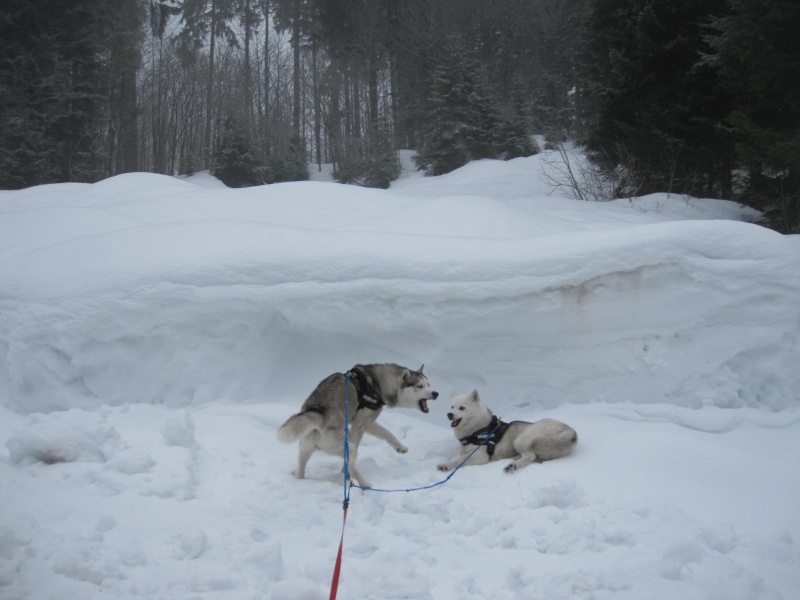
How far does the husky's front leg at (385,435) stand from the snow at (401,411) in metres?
0.13

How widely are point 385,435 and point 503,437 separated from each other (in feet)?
3.48

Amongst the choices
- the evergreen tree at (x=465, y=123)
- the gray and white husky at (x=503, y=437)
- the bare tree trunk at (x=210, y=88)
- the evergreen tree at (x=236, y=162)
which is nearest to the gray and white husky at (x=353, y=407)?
the gray and white husky at (x=503, y=437)

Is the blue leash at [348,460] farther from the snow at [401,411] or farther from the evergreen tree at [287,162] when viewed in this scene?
the evergreen tree at [287,162]

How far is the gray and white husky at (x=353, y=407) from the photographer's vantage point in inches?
152

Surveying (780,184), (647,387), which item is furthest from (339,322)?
(780,184)

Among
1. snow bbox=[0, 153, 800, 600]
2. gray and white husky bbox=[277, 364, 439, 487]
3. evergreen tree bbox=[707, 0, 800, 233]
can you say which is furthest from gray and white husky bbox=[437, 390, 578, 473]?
evergreen tree bbox=[707, 0, 800, 233]

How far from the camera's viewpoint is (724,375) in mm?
4555

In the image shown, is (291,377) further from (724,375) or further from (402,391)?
(724,375)

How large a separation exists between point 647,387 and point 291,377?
3754 mm

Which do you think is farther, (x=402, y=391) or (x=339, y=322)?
(x=339, y=322)

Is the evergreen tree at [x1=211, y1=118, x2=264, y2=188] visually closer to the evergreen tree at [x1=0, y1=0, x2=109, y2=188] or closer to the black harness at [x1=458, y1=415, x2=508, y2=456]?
the evergreen tree at [x1=0, y1=0, x2=109, y2=188]

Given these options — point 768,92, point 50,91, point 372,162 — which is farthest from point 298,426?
point 372,162

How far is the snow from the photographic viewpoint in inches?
101

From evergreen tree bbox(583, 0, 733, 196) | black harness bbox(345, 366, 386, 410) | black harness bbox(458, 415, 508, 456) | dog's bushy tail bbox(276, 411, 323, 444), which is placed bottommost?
black harness bbox(458, 415, 508, 456)
